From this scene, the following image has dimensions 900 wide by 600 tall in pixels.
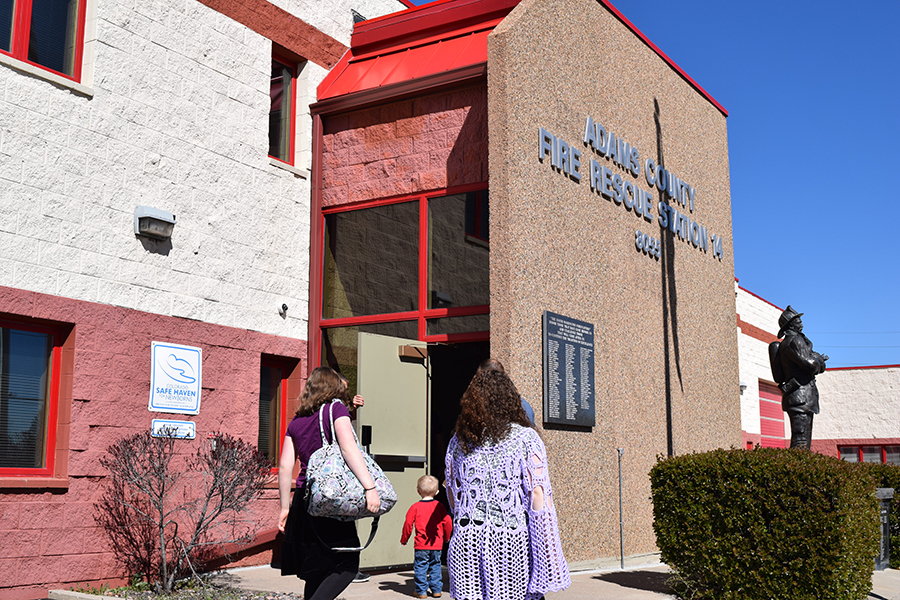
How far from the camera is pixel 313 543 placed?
493 cm

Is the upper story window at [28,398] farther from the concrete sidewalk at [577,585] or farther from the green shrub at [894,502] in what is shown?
the green shrub at [894,502]

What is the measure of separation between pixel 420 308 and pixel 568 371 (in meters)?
1.88

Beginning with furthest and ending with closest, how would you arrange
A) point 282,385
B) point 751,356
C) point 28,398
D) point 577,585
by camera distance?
point 751,356 → point 282,385 → point 577,585 → point 28,398

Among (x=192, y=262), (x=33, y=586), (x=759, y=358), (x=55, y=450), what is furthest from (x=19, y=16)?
(x=759, y=358)

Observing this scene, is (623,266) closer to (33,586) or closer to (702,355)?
(702,355)

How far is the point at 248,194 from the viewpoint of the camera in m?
10.2

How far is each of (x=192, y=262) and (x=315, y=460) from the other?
512 centimetres

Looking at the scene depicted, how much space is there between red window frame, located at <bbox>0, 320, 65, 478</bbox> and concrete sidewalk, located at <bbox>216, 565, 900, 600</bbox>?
6.62 ft

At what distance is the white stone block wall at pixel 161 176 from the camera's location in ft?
26.2

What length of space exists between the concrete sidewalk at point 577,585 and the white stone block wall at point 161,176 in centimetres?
270

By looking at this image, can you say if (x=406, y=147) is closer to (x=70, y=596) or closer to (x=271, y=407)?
(x=271, y=407)

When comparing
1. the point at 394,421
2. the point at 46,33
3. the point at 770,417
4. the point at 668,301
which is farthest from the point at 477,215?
the point at 770,417

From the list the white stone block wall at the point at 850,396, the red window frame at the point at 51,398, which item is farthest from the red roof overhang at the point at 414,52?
the white stone block wall at the point at 850,396

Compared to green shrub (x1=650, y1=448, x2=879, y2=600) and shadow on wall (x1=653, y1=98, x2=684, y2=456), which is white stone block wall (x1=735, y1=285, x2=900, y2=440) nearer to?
shadow on wall (x1=653, y1=98, x2=684, y2=456)
